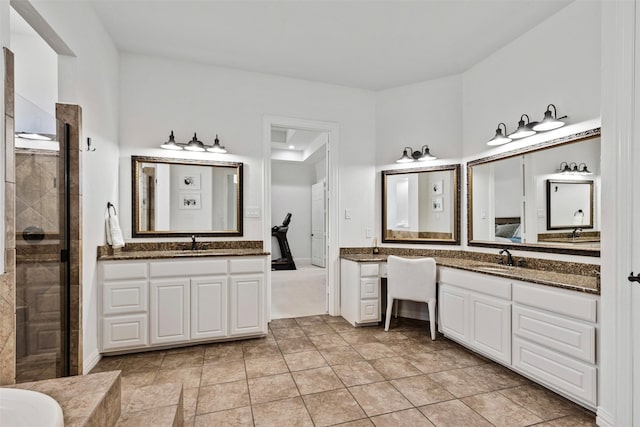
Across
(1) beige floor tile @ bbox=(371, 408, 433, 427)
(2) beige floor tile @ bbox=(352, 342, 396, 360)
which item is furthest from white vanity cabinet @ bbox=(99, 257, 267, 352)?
(1) beige floor tile @ bbox=(371, 408, 433, 427)

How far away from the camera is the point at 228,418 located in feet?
6.18

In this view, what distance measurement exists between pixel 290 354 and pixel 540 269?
7.34ft

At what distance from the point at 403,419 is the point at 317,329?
1630mm

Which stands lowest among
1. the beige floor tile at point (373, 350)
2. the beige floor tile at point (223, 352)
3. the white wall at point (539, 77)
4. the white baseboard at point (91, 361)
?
the beige floor tile at point (223, 352)

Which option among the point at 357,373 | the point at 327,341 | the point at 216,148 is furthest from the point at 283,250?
the point at 357,373

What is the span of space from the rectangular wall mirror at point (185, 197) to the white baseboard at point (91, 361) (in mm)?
1112

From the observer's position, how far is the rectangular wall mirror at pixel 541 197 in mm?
2344

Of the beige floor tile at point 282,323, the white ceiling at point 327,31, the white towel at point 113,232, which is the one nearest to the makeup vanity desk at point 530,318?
the beige floor tile at point 282,323

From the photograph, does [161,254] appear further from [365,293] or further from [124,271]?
[365,293]

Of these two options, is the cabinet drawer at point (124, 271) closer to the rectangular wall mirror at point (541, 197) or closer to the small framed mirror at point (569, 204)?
the rectangular wall mirror at point (541, 197)

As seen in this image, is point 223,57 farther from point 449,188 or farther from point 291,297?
point 291,297

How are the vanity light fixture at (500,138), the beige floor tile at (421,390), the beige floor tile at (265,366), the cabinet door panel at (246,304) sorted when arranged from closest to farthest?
the beige floor tile at (421,390) < the beige floor tile at (265,366) < the vanity light fixture at (500,138) < the cabinet door panel at (246,304)

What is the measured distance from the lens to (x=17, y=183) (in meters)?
1.65

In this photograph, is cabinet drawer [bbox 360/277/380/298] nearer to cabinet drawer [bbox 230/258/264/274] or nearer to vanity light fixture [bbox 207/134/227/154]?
cabinet drawer [bbox 230/258/264/274]
